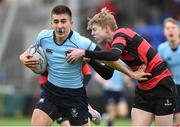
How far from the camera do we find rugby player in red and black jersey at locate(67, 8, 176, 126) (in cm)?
1013

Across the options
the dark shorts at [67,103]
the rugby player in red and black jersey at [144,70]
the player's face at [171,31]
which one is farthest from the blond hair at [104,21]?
the player's face at [171,31]

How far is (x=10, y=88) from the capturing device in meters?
22.0

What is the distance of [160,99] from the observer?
1033 cm

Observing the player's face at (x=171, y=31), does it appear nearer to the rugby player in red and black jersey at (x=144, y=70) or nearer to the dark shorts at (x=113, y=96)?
the rugby player in red and black jersey at (x=144, y=70)

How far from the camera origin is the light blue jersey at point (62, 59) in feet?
33.6

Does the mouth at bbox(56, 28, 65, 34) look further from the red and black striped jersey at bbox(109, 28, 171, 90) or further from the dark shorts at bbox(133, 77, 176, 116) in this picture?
the dark shorts at bbox(133, 77, 176, 116)

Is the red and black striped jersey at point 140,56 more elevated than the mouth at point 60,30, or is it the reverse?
the mouth at point 60,30

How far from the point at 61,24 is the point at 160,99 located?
170 centimetres

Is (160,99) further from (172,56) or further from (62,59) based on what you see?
(172,56)

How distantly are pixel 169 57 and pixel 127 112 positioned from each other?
7501 mm

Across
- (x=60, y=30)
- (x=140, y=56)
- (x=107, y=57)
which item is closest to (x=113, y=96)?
(x=140, y=56)

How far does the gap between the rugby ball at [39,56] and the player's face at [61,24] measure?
0.37m

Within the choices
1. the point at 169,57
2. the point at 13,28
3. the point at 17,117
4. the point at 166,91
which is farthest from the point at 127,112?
the point at 166,91

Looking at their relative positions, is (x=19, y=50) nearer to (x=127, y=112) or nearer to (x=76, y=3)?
(x=76, y=3)
